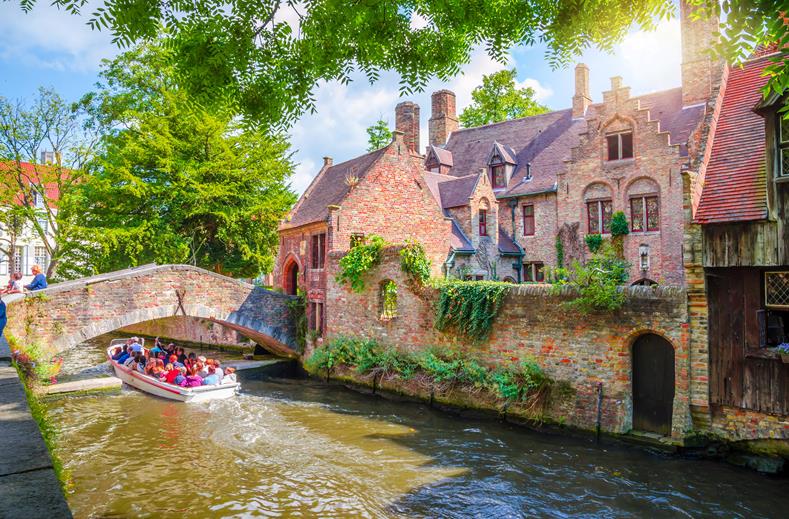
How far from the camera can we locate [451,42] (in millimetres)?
4816

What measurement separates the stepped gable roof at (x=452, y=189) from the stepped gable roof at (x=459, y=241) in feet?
2.88

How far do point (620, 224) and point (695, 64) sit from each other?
22.4ft

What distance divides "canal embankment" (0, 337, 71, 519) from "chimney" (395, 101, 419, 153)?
1095 inches

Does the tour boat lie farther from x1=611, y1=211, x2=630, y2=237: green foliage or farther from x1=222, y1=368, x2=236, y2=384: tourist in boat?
x1=611, y1=211, x2=630, y2=237: green foliage

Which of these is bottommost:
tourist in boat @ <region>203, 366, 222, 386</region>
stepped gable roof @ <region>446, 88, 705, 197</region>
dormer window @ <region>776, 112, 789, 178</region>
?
tourist in boat @ <region>203, 366, 222, 386</region>

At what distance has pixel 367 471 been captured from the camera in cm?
964

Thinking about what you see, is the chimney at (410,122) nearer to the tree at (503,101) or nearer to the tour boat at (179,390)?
the tree at (503,101)

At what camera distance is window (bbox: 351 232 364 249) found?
18516mm

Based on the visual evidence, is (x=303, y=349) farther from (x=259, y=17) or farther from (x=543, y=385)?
(x=259, y=17)

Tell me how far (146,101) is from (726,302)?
22859 millimetres

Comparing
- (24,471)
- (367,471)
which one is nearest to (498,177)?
(367,471)

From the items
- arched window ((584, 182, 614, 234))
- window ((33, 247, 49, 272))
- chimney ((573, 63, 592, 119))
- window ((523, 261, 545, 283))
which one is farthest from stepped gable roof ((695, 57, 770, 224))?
window ((33, 247, 49, 272))

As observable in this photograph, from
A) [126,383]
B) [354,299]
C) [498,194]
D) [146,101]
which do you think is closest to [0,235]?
[146,101]

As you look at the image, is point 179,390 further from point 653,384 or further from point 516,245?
point 516,245
